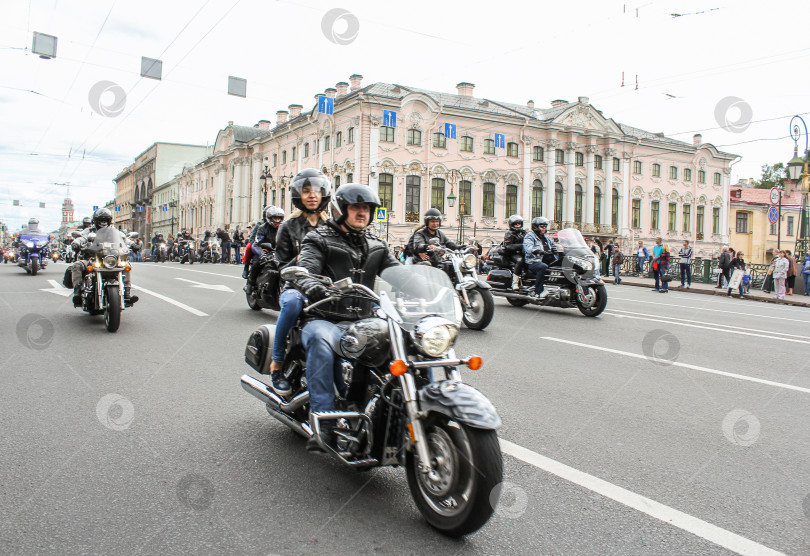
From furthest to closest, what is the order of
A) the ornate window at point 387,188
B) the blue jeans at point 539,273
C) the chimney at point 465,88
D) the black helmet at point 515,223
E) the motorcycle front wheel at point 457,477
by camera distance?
the chimney at point 465,88 < the ornate window at point 387,188 < the black helmet at point 515,223 < the blue jeans at point 539,273 < the motorcycle front wheel at point 457,477

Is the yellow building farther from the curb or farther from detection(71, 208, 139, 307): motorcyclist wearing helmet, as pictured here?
detection(71, 208, 139, 307): motorcyclist wearing helmet

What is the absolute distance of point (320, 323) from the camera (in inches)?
135

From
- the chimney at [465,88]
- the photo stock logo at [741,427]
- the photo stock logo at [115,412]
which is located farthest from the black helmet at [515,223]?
the chimney at [465,88]

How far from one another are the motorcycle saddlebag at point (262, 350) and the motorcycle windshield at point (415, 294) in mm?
1111

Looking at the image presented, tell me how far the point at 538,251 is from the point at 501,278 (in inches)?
40.3

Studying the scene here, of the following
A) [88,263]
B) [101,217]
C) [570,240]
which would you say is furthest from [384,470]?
[570,240]

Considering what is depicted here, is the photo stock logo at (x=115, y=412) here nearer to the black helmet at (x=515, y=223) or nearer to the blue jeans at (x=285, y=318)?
the blue jeans at (x=285, y=318)

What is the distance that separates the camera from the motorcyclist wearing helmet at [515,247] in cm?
1220

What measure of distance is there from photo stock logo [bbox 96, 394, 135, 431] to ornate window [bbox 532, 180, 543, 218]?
48.3 meters

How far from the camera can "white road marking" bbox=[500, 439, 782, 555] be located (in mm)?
2766

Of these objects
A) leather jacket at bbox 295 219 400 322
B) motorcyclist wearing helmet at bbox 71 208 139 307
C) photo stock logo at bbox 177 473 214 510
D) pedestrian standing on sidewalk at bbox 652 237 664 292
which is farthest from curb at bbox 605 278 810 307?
photo stock logo at bbox 177 473 214 510

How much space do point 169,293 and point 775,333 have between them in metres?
11.3

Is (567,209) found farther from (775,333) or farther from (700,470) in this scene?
(700,470)

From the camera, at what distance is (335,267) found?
3.69 m
